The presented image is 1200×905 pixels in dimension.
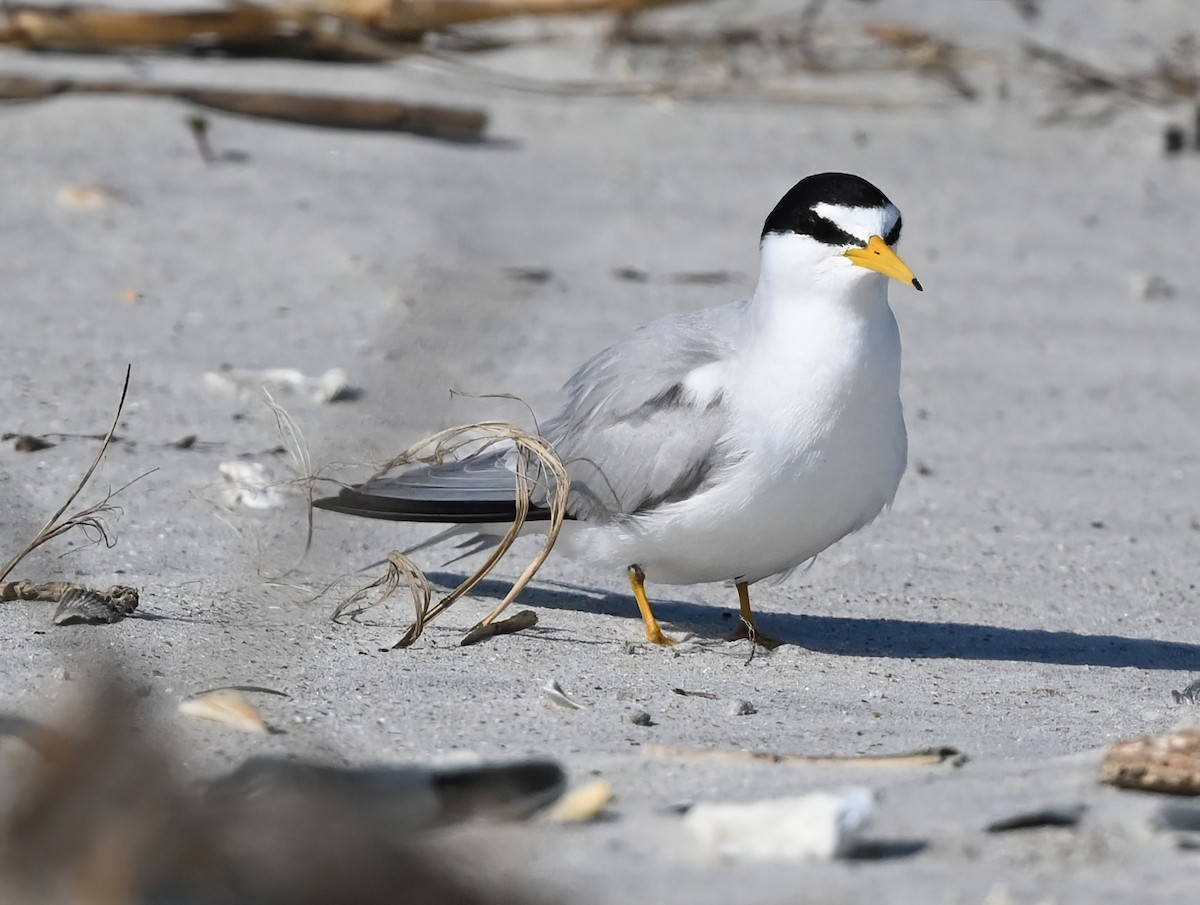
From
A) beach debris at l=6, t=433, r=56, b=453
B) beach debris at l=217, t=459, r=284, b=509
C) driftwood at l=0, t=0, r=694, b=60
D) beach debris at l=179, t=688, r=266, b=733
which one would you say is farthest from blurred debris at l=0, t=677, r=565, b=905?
driftwood at l=0, t=0, r=694, b=60

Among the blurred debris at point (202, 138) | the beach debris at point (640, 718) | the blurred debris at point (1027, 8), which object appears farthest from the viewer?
the blurred debris at point (1027, 8)

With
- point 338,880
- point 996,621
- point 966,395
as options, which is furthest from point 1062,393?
point 338,880

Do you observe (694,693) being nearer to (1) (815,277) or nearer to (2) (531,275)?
(1) (815,277)

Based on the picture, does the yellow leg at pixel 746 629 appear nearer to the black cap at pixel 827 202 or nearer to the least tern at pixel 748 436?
the least tern at pixel 748 436

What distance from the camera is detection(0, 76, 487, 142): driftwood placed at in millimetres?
6055

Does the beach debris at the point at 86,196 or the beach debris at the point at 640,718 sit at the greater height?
the beach debris at the point at 86,196

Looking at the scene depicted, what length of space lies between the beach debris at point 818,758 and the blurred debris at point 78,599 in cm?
105

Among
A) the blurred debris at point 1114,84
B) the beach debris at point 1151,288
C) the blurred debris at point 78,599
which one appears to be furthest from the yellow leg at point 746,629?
the blurred debris at point 1114,84

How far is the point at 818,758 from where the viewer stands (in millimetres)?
2484

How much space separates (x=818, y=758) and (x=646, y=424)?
42.0 inches

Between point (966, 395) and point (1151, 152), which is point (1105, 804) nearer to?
point (966, 395)

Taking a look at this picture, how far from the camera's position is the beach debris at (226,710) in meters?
2.46

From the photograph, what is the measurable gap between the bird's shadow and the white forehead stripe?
2.68ft

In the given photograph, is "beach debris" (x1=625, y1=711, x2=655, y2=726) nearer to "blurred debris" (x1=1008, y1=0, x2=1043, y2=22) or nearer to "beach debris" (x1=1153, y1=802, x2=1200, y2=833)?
"beach debris" (x1=1153, y1=802, x2=1200, y2=833)
